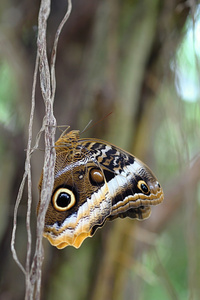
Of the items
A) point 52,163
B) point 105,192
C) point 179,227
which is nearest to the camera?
point 52,163

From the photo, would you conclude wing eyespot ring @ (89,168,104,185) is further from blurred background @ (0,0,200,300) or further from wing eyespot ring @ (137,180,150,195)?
blurred background @ (0,0,200,300)

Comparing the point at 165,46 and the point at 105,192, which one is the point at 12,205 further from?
the point at 165,46

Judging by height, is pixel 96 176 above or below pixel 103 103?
below

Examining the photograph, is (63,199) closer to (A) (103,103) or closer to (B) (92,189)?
(B) (92,189)

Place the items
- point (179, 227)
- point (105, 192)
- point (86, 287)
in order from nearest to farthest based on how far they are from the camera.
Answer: point (105, 192)
point (86, 287)
point (179, 227)

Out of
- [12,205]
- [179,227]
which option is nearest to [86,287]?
[12,205]

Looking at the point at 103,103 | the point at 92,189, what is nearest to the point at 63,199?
the point at 92,189
